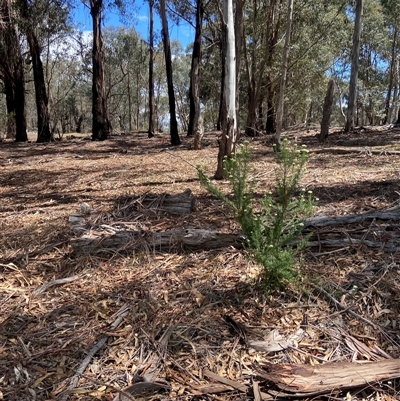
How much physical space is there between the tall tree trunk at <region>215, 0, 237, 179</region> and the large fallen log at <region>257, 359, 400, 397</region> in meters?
3.58

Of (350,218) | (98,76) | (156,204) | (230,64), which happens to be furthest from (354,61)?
(156,204)

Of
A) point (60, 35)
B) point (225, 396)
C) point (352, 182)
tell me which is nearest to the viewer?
point (225, 396)

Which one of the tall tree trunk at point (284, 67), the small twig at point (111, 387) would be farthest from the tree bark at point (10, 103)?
the small twig at point (111, 387)

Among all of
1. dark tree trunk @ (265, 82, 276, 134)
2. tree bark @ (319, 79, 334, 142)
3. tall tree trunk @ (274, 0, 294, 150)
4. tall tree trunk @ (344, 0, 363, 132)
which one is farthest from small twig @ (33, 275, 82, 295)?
dark tree trunk @ (265, 82, 276, 134)

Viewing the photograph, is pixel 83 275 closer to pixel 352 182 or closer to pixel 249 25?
pixel 352 182

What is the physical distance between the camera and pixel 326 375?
174 cm

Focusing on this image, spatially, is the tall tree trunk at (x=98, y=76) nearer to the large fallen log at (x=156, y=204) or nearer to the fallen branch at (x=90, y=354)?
the large fallen log at (x=156, y=204)

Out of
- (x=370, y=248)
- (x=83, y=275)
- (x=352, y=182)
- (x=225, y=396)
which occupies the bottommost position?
(x=225, y=396)

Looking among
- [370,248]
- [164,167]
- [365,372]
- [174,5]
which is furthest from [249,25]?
[365,372]

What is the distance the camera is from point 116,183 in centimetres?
558

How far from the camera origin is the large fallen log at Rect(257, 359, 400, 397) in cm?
167

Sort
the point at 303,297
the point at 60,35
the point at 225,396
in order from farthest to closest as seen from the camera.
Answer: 1. the point at 60,35
2. the point at 303,297
3. the point at 225,396

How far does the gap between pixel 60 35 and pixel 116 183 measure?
14762 mm

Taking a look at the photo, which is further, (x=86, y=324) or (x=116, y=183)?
(x=116, y=183)
